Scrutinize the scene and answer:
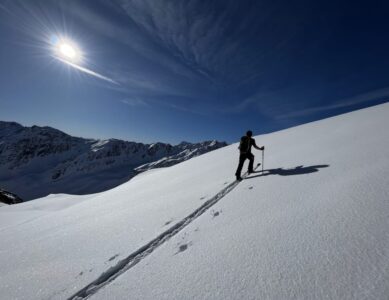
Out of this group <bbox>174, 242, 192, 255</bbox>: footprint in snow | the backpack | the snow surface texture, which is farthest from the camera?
the backpack

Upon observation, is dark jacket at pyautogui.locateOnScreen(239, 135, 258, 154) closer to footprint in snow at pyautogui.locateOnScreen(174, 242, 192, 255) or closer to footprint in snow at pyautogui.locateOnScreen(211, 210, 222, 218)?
footprint in snow at pyautogui.locateOnScreen(211, 210, 222, 218)

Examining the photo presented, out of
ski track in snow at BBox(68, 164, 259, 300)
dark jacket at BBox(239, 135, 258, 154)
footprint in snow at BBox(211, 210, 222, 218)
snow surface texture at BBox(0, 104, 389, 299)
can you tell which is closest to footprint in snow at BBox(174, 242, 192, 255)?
snow surface texture at BBox(0, 104, 389, 299)

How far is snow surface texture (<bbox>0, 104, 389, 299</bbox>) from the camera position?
241 centimetres

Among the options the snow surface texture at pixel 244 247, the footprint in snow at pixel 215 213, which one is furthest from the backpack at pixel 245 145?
the footprint in snow at pixel 215 213

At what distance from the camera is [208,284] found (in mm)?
2721

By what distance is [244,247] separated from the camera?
331cm

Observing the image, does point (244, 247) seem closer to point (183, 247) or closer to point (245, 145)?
point (183, 247)

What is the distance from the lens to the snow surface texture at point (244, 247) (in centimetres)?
241

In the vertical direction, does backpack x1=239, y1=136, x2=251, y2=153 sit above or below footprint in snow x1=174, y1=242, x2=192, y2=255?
above

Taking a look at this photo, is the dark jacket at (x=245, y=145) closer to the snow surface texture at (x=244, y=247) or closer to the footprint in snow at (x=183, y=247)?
the snow surface texture at (x=244, y=247)

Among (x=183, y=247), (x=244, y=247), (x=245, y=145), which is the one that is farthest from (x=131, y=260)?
(x=245, y=145)

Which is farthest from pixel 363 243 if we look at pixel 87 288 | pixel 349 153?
pixel 349 153

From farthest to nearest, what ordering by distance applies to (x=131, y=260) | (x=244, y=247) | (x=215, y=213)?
1. (x=215, y=213)
2. (x=131, y=260)
3. (x=244, y=247)

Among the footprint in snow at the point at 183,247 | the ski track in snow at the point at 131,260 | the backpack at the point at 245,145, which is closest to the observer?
the ski track in snow at the point at 131,260
